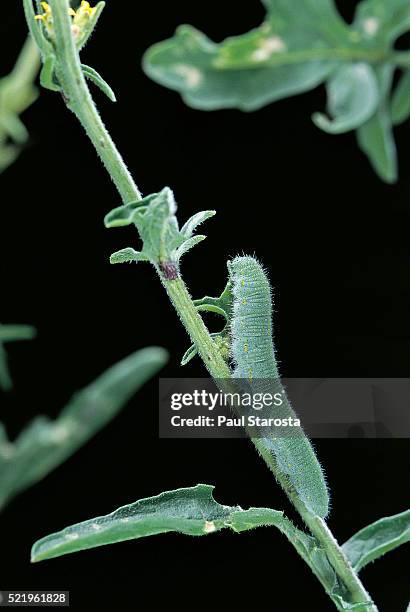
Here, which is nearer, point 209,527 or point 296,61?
point 296,61

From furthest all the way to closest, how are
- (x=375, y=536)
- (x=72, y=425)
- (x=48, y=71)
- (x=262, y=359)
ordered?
(x=262, y=359) < (x=375, y=536) < (x=48, y=71) < (x=72, y=425)

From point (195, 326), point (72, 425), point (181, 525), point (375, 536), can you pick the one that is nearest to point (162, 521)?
point (181, 525)

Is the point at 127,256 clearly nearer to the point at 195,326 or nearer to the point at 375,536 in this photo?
the point at 195,326

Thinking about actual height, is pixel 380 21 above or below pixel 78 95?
below

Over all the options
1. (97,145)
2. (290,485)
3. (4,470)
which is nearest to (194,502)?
(290,485)

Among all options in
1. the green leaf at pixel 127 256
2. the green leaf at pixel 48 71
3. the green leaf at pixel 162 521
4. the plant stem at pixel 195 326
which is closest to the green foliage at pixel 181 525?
the green leaf at pixel 162 521

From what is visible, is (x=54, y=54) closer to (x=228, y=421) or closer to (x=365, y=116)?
(x=365, y=116)

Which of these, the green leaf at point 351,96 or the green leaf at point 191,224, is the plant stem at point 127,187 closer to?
the green leaf at point 191,224
